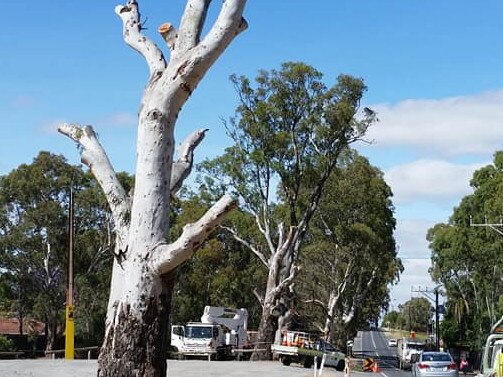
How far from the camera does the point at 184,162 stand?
34.0 ft

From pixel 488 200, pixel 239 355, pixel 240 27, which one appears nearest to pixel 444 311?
pixel 488 200

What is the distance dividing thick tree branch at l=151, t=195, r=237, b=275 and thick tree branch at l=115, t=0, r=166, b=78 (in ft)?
6.15

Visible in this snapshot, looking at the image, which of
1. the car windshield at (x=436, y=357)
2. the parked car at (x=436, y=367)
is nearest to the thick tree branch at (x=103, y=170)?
the parked car at (x=436, y=367)

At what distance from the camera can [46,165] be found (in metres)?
61.2

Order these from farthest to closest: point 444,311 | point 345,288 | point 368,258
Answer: point 444,311 < point 345,288 < point 368,258

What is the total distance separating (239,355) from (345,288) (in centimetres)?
1812

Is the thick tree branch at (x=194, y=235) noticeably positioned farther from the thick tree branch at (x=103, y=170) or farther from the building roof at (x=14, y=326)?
the building roof at (x=14, y=326)

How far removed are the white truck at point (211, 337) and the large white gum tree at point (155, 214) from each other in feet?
137

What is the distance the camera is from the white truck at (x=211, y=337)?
5103cm

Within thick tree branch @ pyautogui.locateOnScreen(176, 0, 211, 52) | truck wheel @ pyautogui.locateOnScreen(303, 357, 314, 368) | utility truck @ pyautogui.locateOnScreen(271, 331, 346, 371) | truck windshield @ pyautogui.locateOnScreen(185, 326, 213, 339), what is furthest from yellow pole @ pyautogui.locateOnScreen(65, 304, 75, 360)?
thick tree branch @ pyautogui.locateOnScreen(176, 0, 211, 52)

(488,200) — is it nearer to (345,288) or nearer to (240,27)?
(345,288)

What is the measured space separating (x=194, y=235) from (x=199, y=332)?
43.3m

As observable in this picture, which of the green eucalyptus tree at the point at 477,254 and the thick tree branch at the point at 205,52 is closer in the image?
the thick tree branch at the point at 205,52

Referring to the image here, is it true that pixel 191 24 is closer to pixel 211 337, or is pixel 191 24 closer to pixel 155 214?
pixel 155 214
